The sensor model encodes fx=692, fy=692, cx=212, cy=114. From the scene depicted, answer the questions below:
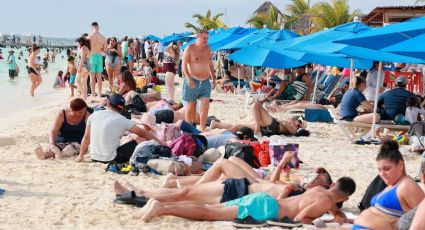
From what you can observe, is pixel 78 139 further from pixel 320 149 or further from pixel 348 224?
pixel 348 224

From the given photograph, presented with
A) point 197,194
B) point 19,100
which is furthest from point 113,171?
point 19,100

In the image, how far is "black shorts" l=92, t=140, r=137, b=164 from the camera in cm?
696

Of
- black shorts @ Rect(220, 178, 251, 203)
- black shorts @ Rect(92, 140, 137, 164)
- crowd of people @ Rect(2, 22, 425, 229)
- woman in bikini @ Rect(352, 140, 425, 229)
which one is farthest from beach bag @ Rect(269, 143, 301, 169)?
woman in bikini @ Rect(352, 140, 425, 229)

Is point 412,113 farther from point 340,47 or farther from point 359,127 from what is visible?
point 340,47

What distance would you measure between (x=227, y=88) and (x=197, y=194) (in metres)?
12.9

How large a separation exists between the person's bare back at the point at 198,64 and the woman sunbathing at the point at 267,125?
0.66 metres

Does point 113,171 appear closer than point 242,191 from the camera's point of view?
No

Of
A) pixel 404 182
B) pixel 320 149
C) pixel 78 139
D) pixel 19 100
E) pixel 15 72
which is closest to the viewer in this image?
pixel 404 182

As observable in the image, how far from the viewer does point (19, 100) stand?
20.5 m

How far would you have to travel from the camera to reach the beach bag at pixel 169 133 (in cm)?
748

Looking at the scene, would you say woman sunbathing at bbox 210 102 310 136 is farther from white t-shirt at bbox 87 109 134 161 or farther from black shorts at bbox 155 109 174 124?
white t-shirt at bbox 87 109 134 161

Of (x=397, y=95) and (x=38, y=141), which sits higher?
(x=397, y=95)

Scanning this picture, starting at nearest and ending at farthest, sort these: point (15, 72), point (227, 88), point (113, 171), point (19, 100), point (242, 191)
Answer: point (242, 191)
point (113, 171)
point (227, 88)
point (19, 100)
point (15, 72)

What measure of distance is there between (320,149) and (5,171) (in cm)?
374
